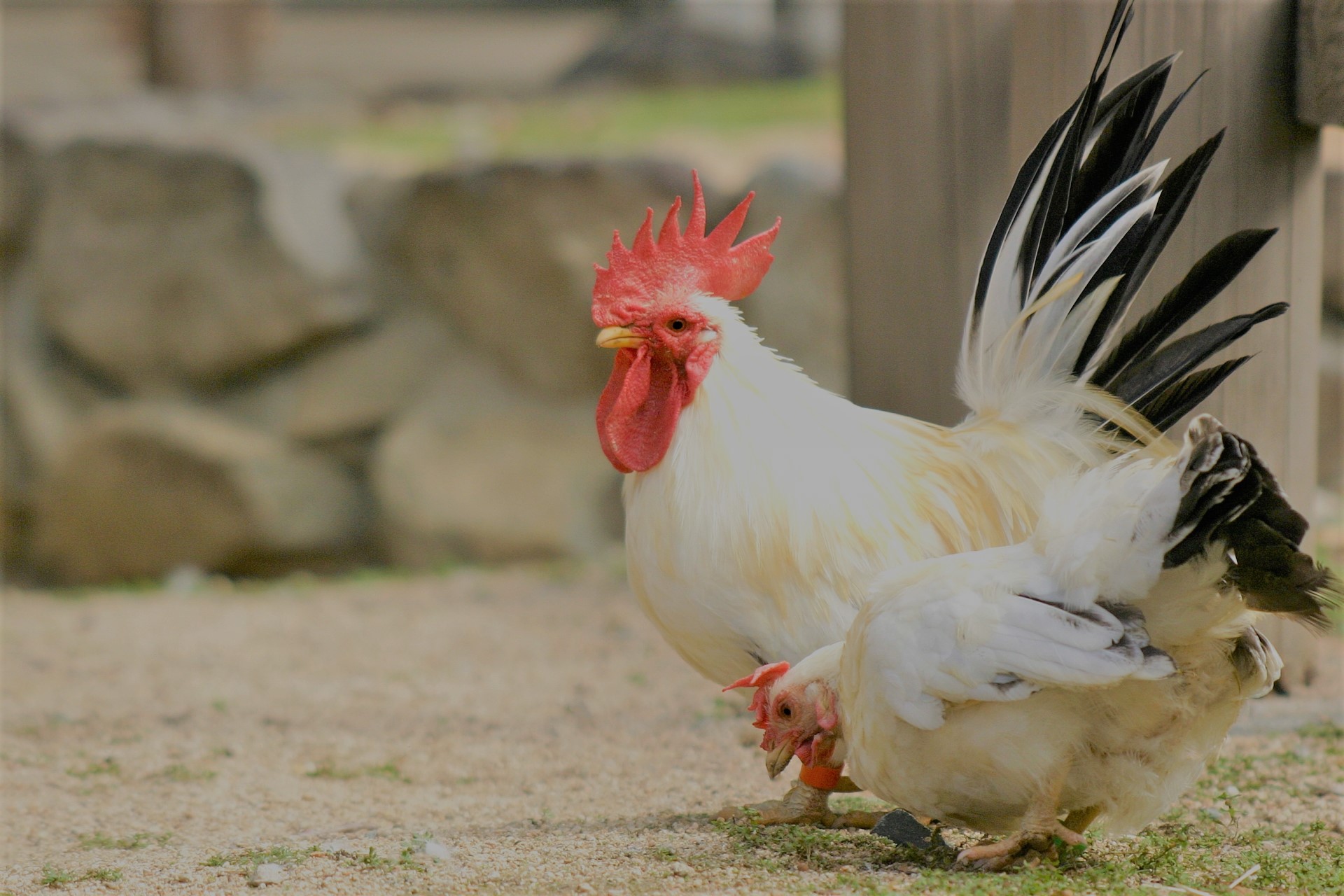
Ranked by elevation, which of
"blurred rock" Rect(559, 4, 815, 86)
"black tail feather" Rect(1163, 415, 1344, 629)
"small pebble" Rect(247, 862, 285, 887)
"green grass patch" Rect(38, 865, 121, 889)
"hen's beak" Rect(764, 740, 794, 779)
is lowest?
"green grass patch" Rect(38, 865, 121, 889)

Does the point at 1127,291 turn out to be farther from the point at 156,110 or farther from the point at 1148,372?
the point at 156,110

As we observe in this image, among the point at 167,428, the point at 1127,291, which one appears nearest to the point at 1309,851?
the point at 1127,291

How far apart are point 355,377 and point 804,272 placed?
2.49m

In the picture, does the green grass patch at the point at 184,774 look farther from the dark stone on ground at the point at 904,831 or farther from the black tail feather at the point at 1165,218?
the black tail feather at the point at 1165,218

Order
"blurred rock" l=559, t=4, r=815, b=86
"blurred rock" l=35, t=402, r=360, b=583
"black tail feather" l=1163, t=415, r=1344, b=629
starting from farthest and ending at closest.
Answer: "blurred rock" l=559, t=4, r=815, b=86 < "blurred rock" l=35, t=402, r=360, b=583 < "black tail feather" l=1163, t=415, r=1344, b=629

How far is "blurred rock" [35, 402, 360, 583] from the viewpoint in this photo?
23.1 ft

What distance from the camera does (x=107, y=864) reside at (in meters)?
2.82

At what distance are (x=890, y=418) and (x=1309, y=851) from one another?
1.37 m

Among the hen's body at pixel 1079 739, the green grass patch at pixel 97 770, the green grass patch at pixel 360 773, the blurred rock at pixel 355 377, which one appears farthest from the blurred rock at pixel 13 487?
the hen's body at pixel 1079 739

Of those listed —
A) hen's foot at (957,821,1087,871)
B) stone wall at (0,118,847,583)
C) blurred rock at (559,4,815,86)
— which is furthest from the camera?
blurred rock at (559,4,815,86)

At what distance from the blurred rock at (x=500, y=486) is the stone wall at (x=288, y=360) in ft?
0.04

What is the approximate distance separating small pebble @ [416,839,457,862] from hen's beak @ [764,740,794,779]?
0.70 meters

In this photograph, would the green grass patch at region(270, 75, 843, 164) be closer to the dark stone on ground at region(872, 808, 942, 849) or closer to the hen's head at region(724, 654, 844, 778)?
the hen's head at region(724, 654, 844, 778)

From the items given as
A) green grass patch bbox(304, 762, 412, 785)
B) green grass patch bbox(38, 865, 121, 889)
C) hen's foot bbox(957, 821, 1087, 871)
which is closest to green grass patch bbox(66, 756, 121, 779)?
green grass patch bbox(304, 762, 412, 785)
